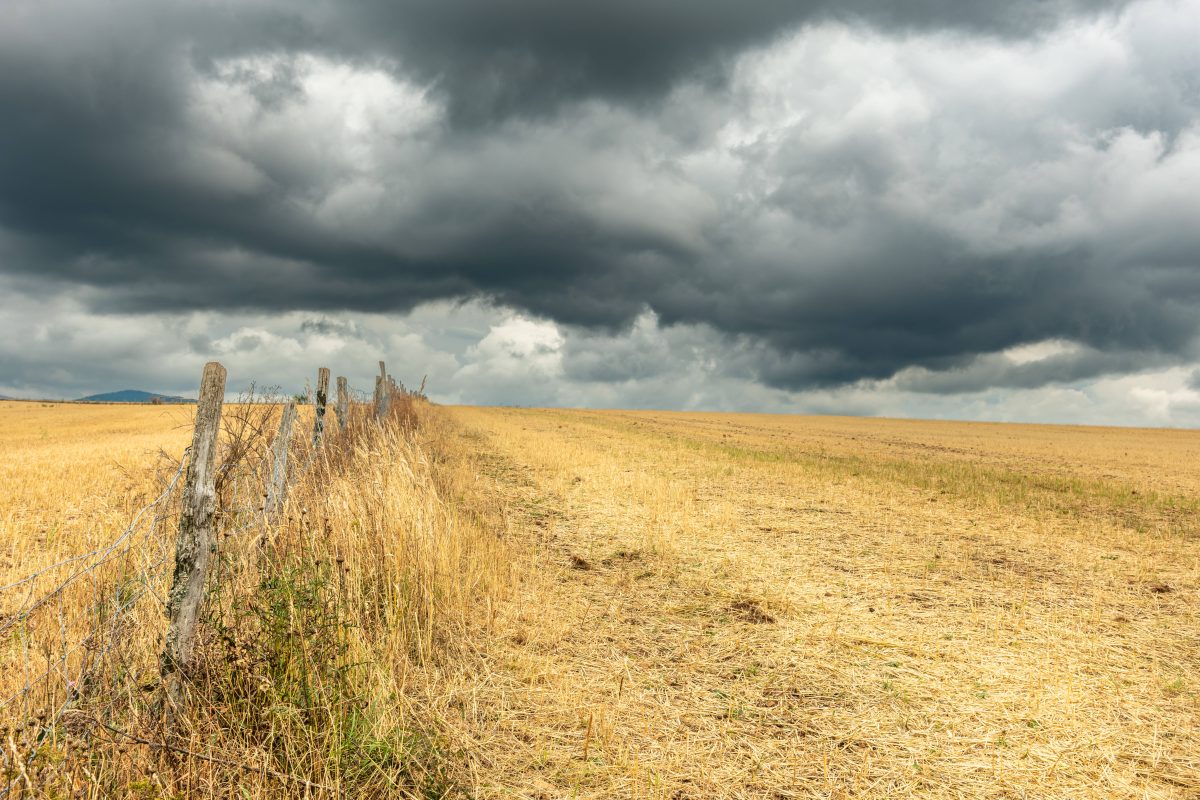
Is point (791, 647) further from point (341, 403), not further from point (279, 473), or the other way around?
point (341, 403)

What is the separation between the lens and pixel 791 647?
657 cm

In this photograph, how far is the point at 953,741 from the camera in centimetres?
493

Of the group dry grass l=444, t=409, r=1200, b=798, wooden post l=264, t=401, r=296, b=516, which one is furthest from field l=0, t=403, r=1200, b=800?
wooden post l=264, t=401, r=296, b=516

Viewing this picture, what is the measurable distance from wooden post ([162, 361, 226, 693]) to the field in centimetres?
134

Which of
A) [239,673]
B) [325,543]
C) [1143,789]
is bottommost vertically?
[1143,789]

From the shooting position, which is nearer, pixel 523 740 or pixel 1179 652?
pixel 523 740

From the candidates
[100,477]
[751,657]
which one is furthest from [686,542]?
[100,477]

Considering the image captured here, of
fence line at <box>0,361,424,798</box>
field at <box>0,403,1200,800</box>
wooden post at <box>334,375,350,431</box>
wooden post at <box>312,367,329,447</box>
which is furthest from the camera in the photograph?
wooden post at <box>334,375,350,431</box>

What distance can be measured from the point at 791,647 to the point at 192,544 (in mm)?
5223

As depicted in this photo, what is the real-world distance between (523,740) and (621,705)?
834mm

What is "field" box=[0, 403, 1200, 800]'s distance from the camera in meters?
4.52

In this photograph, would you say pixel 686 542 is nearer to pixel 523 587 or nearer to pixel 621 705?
pixel 523 587

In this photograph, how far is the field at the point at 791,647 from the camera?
178 inches

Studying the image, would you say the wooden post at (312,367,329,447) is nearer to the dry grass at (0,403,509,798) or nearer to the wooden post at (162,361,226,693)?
the dry grass at (0,403,509,798)
